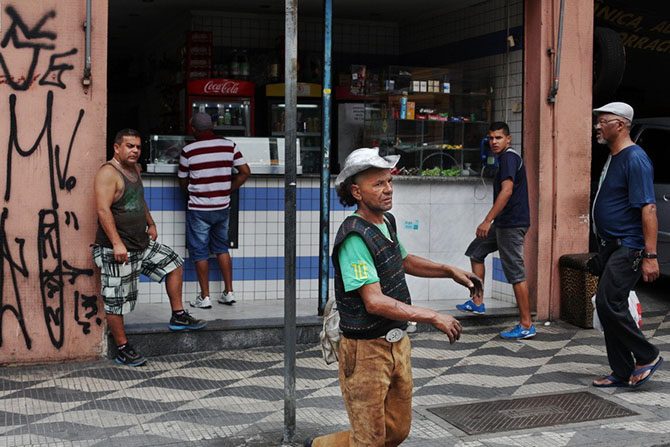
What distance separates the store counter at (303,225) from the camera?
9.00m

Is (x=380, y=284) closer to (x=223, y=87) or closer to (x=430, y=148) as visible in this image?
(x=430, y=148)

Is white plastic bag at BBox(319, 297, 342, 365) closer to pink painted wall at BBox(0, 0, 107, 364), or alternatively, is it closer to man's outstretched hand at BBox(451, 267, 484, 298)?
man's outstretched hand at BBox(451, 267, 484, 298)

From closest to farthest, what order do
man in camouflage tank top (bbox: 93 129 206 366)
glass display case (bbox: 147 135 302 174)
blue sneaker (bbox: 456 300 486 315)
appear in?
man in camouflage tank top (bbox: 93 129 206 366) < blue sneaker (bbox: 456 300 486 315) < glass display case (bbox: 147 135 302 174)

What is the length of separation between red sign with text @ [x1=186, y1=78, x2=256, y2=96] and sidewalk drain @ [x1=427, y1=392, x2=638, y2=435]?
7035 mm

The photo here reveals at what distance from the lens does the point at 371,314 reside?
4.38m

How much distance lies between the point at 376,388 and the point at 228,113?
858cm

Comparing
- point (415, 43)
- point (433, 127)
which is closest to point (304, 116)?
point (415, 43)

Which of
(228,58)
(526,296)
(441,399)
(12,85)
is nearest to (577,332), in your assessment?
(526,296)

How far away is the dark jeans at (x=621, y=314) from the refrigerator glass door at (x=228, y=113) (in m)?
6.57

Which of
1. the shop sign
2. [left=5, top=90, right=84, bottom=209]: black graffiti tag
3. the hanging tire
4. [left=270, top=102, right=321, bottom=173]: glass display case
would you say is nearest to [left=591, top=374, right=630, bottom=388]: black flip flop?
the hanging tire

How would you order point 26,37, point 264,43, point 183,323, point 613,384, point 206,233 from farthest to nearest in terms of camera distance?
point 264,43, point 206,233, point 183,323, point 26,37, point 613,384

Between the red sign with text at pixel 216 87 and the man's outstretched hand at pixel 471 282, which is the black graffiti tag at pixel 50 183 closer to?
the man's outstretched hand at pixel 471 282

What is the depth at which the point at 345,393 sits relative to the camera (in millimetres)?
4488

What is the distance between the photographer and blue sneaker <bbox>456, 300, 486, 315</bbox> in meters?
9.12
